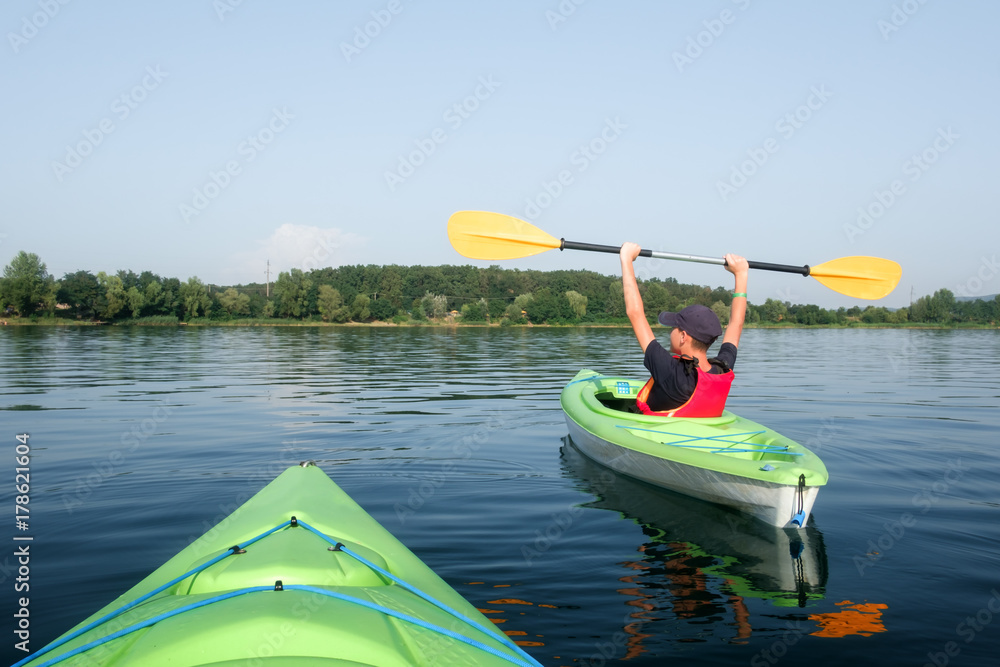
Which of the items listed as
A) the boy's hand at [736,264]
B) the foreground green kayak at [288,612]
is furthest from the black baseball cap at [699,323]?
the foreground green kayak at [288,612]

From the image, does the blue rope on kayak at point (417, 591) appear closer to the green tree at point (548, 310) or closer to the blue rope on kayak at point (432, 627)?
the blue rope on kayak at point (432, 627)

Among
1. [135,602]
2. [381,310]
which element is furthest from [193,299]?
[135,602]

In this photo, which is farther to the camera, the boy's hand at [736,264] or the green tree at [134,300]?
the green tree at [134,300]

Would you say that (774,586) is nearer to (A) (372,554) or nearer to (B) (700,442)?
(B) (700,442)

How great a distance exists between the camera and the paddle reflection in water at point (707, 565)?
313cm

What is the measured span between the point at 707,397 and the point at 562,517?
165 cm

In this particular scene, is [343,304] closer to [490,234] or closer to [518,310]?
[518,310]

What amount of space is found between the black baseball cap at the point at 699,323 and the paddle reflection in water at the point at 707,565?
130cm

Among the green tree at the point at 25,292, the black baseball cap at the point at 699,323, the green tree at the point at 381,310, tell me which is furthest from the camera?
the green tree at the point at 381,310

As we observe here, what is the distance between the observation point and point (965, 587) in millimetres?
3467

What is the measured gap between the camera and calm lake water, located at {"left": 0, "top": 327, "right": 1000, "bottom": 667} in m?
2.99

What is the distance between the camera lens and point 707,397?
538cm

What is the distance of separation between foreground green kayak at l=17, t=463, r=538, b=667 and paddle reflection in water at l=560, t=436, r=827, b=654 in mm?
1088

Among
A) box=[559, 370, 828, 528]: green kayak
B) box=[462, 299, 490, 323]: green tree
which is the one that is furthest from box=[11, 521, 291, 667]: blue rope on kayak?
box=[462, 299, 490, 323]: green tree
